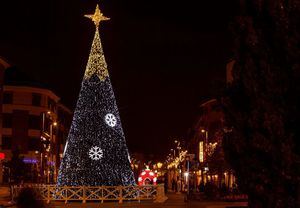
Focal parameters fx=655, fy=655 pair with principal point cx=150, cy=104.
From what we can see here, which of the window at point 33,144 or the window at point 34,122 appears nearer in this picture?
the window at point 33,144

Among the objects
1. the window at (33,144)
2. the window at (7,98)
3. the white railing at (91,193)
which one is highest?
the window at (7,98)

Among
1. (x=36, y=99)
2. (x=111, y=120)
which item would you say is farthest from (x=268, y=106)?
(x=36, y=99)

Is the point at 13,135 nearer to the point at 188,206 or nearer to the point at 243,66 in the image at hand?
the point at 188,206

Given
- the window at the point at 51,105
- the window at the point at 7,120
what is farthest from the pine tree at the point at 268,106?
the window at the point at 51,105

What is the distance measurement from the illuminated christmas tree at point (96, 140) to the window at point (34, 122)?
190 feet

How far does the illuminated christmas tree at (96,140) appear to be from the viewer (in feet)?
115

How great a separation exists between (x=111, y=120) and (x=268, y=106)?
25.1 metres

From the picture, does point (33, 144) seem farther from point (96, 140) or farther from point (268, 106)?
point (268, 106)

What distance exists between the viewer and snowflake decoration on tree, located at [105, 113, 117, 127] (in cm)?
3531

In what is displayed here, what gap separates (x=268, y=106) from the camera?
10641 mm

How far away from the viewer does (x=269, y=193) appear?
1073 centimetres

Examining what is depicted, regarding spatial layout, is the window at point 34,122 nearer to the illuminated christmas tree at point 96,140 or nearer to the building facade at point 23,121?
the building facade at point 23,121

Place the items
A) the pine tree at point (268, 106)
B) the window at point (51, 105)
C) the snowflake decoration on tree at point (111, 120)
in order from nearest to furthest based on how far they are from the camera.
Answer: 1. the pine tree at point (268, 106)
2. the snowflake decoration on tree at point (111, 120)
3. the window at point (51, 105)

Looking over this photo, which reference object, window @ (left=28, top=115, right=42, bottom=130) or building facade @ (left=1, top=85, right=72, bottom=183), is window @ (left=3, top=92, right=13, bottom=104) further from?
window @ (left=28, top=115, right=42, bottom=130)
